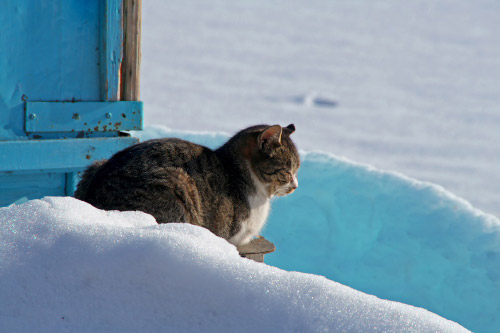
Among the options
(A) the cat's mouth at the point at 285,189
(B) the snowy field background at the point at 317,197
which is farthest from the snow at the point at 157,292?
(A) the cat's mouth at the point at 285,189

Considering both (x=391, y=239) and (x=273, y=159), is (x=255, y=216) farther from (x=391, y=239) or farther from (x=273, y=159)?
(x=391, y=239)

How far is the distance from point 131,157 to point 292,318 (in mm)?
1480

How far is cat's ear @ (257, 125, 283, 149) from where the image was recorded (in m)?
2.80

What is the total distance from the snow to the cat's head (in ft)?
4.56

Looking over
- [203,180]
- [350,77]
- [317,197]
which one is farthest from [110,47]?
[350,77]

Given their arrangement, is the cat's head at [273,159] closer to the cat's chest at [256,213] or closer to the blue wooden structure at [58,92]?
the cat's chest at [256,213]

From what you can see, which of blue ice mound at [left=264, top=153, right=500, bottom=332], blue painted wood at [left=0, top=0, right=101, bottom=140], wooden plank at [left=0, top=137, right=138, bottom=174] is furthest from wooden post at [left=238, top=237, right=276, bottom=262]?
blue ice mound at [left=264, top=153, right=500, bottom=332]

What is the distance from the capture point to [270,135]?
2828 mm

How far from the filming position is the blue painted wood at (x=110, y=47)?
321cm

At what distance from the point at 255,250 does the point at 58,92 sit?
1.51 metres

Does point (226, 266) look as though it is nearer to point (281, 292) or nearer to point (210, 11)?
point (281, 292)

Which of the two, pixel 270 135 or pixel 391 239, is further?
pixel 391 239

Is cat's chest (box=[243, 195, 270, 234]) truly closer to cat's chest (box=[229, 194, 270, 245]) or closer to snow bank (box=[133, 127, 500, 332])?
cat's chest (box=[229, 194, 270, 245])

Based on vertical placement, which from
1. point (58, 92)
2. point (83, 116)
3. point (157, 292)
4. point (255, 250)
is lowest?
point (255, 250)
